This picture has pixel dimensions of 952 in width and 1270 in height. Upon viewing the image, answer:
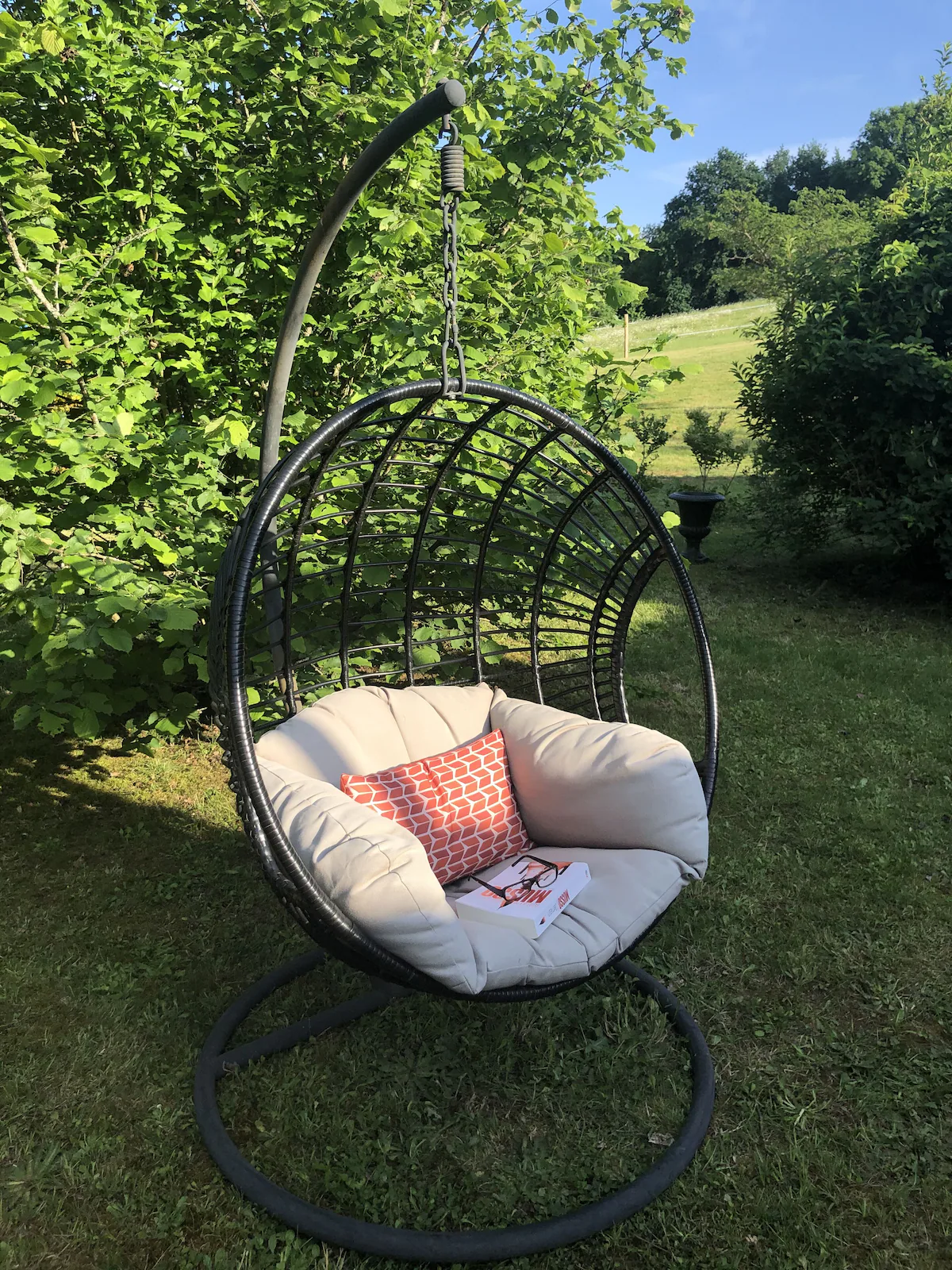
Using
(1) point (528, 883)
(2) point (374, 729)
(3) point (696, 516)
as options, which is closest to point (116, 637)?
(2) point (374, 729)

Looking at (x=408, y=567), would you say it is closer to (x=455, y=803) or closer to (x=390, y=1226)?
(x=455, y=803)

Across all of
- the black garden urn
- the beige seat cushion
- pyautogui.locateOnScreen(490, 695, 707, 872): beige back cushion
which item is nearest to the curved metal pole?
the beige seat cushion

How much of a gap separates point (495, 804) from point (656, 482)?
3.88m

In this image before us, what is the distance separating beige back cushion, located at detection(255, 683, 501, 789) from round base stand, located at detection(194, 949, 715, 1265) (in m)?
0.56

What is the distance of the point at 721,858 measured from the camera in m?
2.68

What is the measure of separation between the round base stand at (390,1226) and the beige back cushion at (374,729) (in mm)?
560

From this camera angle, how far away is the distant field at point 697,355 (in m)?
10.6

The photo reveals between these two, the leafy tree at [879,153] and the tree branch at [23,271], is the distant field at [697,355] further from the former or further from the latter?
the leafy tree at [879,153]

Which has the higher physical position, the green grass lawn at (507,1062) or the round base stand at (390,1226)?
the round base stand at (390,1226)

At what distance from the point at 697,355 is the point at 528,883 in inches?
762

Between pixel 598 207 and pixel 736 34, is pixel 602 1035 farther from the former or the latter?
pixel 736 34

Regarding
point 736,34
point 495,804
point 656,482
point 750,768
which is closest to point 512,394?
point 495,804

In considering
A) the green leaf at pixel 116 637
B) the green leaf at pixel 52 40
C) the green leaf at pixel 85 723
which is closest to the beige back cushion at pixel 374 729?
the green leaf at pixel 116 637

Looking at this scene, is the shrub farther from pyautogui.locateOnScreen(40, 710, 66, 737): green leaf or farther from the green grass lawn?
pyautogui.locateOnScreen(40, 710, 66, 737): green leaf
